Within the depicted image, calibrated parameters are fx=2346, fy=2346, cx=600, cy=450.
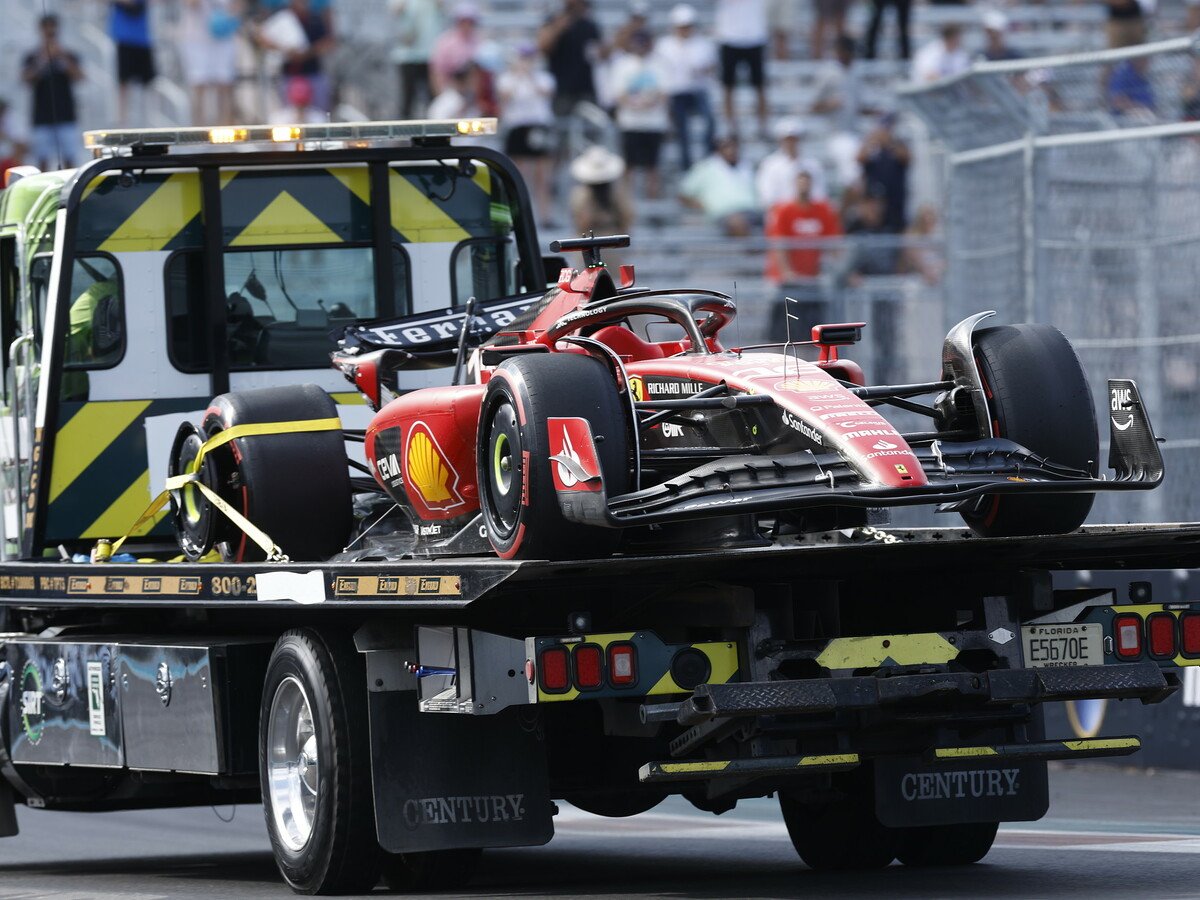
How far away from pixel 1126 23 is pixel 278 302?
14.3 m

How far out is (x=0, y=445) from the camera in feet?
A: 35.3

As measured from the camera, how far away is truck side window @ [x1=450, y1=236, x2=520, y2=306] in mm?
10625

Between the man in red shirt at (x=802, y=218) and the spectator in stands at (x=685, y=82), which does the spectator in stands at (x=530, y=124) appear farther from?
the man in red shirt at (x=802, y=218)

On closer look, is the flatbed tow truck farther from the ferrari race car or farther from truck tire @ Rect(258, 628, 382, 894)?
the ferrari race car

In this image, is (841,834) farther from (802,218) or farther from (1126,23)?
(1126,23)

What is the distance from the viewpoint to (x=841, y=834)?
8.65m

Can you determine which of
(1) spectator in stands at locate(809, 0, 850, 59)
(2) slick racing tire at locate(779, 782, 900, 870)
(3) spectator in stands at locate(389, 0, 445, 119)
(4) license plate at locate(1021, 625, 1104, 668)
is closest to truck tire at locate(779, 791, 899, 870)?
(2) slick racing tire at locate(779, 782, 900, 870)

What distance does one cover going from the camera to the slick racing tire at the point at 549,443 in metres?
6.83

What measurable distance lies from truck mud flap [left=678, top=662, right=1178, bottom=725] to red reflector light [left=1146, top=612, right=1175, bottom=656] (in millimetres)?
284

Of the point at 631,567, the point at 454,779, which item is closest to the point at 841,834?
the point at 454,779

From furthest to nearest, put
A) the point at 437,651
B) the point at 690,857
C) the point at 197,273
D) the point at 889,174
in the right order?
the point at 889,174 < the point at 197,273 < the point at 690,857 < the point at 437,651

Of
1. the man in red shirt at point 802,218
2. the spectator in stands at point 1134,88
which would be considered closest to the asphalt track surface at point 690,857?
the spectator in stands at point 1134,88

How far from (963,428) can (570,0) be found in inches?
659

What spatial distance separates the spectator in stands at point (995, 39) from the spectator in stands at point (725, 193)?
2.79 m
